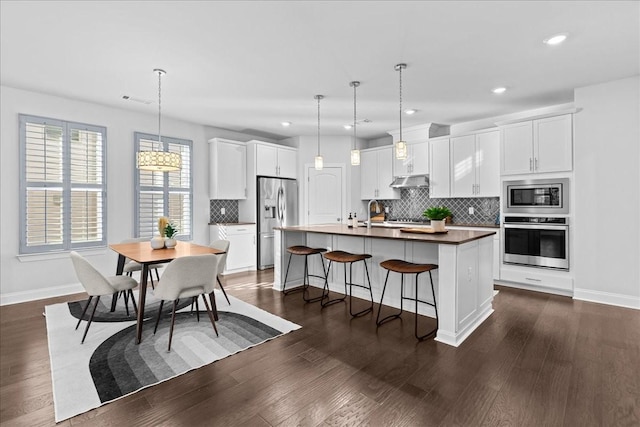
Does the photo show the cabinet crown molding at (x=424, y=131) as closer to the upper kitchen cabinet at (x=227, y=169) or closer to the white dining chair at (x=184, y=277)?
the upper kitchen cabinet at (x=227, y=169)

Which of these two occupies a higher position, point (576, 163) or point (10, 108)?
point (10, 108)

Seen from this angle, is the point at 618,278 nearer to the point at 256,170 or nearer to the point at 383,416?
the point at 383,416

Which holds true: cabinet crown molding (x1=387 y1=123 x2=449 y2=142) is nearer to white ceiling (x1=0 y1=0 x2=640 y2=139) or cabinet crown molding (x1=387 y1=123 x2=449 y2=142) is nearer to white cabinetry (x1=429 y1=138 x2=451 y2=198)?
white cabinetry (x1=429 y1=138 x2=451 y2=198)

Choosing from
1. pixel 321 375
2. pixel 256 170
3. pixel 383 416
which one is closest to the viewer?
pixel 383 416

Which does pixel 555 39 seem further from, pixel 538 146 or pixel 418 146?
pixel 418 146

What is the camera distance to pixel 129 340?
2.87 meters

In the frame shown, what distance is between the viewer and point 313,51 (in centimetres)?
312

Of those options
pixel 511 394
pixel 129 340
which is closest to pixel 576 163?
pixel 511 394

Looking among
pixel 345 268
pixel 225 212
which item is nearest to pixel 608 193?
pixel 345 268

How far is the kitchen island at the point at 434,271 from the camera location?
2859mm

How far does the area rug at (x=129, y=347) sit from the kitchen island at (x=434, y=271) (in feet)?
3.83

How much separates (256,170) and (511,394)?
16.5ft

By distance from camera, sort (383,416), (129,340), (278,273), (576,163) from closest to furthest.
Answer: (383,416)
(129,340)
(576,163)
(278,273)

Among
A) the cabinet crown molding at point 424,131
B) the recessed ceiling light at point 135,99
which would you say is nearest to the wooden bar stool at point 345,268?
the cabinet crown molding at point 424,131
